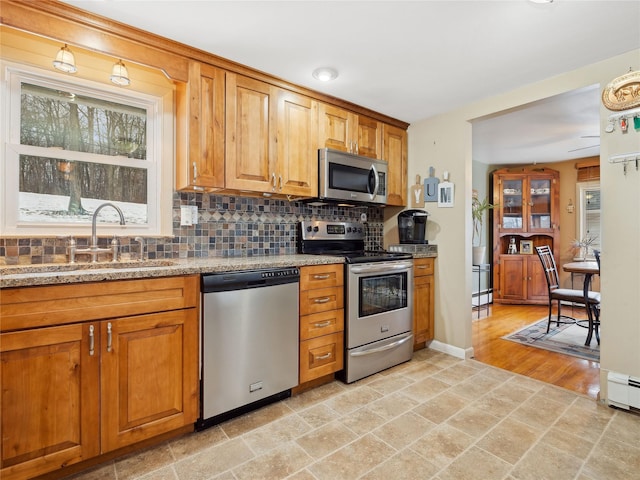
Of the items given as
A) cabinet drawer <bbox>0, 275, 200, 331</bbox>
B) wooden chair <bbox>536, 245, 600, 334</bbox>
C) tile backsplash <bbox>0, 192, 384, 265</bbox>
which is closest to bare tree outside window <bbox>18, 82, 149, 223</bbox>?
tile backsplash <bbox>0, 192, 384, 265</bbox>

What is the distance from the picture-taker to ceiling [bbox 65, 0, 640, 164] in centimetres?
169

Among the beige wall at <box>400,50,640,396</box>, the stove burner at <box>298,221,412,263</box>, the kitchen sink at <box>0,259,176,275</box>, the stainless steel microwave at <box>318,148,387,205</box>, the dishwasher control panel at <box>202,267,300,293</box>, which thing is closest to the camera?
Result: the kitchen sink at <box>0,259,176,275</box>

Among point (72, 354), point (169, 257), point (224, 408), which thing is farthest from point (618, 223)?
point (72, 354)

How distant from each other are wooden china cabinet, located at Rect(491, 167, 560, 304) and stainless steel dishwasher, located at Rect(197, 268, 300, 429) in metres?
4.49

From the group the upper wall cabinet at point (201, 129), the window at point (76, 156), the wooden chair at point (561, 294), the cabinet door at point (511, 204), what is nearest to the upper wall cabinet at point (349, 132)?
the upper wall cabinet at point (201, 129)

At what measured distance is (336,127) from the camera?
2830mm

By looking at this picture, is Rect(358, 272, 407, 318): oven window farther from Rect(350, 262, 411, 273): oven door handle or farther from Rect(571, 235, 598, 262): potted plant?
Rect(571, 235, 598, 262): potted plant

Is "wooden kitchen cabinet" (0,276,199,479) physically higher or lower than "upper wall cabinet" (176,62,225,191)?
lower

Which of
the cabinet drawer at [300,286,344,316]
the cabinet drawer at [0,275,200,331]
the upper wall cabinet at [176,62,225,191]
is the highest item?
the upper wall cabinet at [176,62,225,191]

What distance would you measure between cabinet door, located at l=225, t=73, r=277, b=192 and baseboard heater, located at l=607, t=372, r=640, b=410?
2605mm

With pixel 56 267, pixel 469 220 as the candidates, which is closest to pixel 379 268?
pixel 469 220

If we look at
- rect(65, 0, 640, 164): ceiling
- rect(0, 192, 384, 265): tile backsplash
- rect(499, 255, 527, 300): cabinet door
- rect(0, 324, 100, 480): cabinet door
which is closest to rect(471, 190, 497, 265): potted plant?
rect(499, 255, 527, 300): cabinet door

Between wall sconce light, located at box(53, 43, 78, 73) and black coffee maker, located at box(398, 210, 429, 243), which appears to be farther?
black coffee maker, located at box(398, 210, 429, 243)

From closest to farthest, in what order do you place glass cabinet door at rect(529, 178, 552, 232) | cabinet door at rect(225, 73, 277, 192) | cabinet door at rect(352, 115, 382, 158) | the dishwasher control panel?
1. the dishwasher control panel
2. cabinet door at rect(225, 73, 277, 192)
3. cabinet door at rect(352, 115, 382, 158)
4. glass cabinet door at rect(529, 178, 552, 232)
